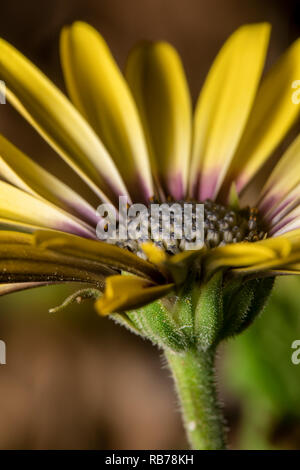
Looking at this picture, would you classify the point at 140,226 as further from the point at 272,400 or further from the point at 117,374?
the point at 117,374

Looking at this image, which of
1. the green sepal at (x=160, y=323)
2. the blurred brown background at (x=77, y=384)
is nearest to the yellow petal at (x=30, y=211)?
the green sepal at (x=160, y=323)

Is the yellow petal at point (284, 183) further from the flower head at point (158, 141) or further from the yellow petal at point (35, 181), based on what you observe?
the yellow petal at point (35, 181)

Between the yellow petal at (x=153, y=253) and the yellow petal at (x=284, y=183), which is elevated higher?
the yellow petal at (x=284, y=183)

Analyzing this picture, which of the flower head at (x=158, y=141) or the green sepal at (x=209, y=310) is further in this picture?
the flower head at (x=158, y=141)

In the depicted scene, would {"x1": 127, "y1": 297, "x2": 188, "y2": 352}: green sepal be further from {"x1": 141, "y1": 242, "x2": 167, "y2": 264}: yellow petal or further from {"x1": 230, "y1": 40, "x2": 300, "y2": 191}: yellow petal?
{"x1": 230, "y1": 40, "x2": 300, "y2": 191}: yellow petal

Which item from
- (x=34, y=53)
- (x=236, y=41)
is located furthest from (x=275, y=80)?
(x=34, y=53)

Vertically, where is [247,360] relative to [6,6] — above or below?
below
